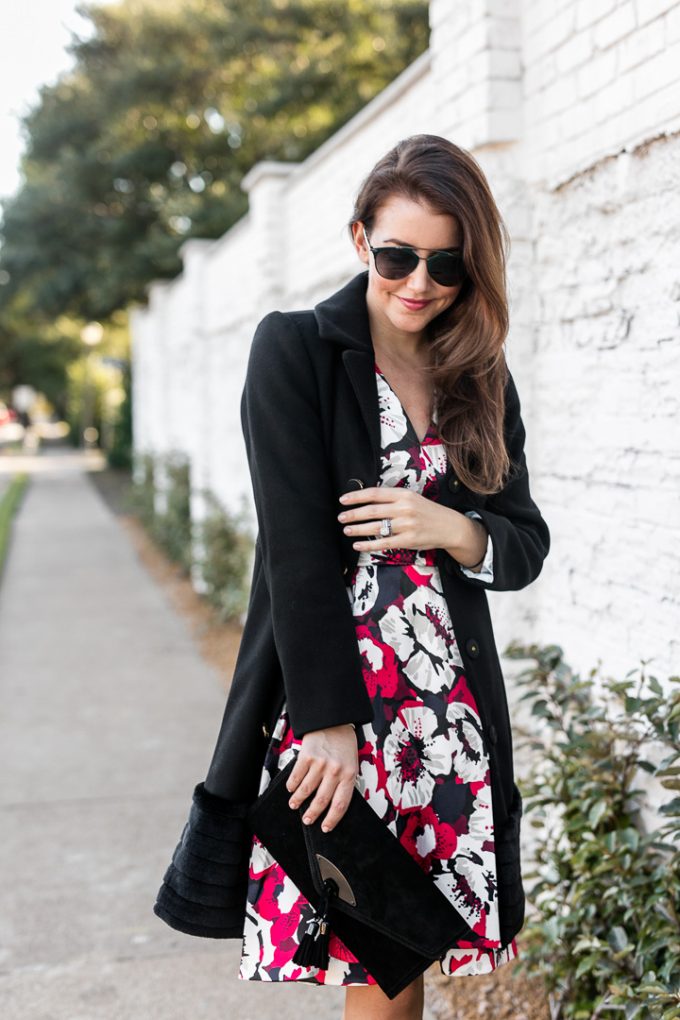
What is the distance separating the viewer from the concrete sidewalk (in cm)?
309

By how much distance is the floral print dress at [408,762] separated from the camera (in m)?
1.88

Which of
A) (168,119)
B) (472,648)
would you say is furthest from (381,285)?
(168,119)

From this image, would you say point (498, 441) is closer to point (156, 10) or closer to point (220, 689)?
point (220, 689)

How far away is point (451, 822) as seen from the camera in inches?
75.7

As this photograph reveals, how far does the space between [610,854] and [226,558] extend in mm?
5816

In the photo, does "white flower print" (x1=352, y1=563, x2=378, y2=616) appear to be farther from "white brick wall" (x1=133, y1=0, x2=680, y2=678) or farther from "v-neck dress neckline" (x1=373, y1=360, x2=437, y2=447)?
"white brick wall" (x1=133, y1=0, x2=680, y2=678)

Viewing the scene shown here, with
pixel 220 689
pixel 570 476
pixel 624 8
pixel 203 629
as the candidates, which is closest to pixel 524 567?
pixel 570 476

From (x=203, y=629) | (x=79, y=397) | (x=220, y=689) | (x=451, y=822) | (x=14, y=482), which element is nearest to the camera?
(x=451, y=822)

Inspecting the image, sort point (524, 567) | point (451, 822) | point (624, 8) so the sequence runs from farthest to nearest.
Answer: point (624, 8)
point (524, 567)
point (451, 822)

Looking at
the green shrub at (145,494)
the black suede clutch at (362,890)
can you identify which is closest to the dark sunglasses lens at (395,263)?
the black suede clutch at (362,890)

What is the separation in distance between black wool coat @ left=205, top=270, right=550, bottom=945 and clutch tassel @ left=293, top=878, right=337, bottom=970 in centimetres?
25

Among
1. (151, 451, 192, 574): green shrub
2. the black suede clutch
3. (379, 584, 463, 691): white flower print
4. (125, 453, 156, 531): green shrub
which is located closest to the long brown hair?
(379, 584, 463, 691): white flower print

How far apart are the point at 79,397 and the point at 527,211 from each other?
33.3m

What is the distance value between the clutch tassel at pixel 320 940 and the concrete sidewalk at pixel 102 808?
1.38m
